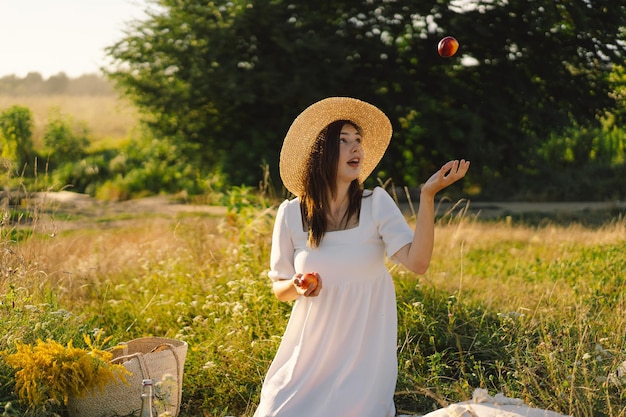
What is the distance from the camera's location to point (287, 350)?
3559 millimetres

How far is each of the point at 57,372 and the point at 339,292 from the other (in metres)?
1.29

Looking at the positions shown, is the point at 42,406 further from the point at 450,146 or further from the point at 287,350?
the point at 450,146

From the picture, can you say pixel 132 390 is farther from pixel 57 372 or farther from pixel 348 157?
pixel 348 157

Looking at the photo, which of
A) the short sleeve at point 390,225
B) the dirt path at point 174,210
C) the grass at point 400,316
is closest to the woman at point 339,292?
the short sleeve at point 390,225

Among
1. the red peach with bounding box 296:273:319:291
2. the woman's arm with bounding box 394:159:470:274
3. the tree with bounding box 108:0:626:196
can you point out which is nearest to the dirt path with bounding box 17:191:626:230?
the tree with bounding box 108:0:626:196

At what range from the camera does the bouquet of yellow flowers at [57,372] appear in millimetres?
3471

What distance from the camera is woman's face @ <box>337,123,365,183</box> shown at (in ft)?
11.6

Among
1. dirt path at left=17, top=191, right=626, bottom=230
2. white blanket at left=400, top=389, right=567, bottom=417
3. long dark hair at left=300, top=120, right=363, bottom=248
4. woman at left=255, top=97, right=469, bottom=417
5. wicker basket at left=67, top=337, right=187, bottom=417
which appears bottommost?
dirt path at left=17, top=191, right=626, bottom=230

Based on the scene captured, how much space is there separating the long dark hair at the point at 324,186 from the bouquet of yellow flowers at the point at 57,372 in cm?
111

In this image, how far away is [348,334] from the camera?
3445mm

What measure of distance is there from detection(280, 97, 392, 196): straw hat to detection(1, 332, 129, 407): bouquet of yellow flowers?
1.22 metres

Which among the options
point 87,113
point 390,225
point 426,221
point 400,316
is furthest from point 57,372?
point 87,113

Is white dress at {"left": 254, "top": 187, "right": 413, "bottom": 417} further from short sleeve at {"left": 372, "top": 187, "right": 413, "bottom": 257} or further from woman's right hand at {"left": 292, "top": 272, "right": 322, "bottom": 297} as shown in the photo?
woman's right hand at {"left": 292, "top": 272, "right": 322, "bottom": 297}

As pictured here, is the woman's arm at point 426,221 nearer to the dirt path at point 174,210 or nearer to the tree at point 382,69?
the dirt path at point 174,210
